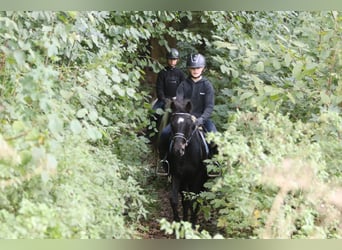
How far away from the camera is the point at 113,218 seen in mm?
3988

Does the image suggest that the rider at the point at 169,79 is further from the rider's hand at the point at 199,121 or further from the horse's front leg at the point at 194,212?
the horse's front leg at the point at 194,212

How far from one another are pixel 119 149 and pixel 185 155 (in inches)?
51.6

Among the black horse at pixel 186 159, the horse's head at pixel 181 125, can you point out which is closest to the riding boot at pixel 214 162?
the black horse at pixel 186 159

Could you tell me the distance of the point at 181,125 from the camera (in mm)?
5246

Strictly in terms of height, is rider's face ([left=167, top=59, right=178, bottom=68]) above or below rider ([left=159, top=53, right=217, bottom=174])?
above

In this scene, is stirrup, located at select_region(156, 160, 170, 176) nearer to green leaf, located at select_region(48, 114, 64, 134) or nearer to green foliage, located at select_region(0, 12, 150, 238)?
green foliage, located at select_region(0, 12, 150, 238)

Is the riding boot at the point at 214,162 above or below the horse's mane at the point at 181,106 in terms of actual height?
below

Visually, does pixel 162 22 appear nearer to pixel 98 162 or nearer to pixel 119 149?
pixel 119 149

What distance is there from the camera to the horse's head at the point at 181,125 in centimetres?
517

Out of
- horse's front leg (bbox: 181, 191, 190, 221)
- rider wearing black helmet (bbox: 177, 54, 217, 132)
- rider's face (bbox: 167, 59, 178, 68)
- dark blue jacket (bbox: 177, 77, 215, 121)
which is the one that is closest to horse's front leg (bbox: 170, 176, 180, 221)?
horse's front leg (bbox: 181, 191, 190, 221)

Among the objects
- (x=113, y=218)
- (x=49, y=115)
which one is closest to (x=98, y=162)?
(x=113, y=218)

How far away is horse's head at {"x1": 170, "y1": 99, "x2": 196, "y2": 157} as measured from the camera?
5172 mm

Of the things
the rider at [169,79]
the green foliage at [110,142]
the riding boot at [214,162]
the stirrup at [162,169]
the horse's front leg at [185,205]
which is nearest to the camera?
the green foliage at [110,142]

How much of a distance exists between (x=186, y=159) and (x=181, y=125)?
0.49 metres
